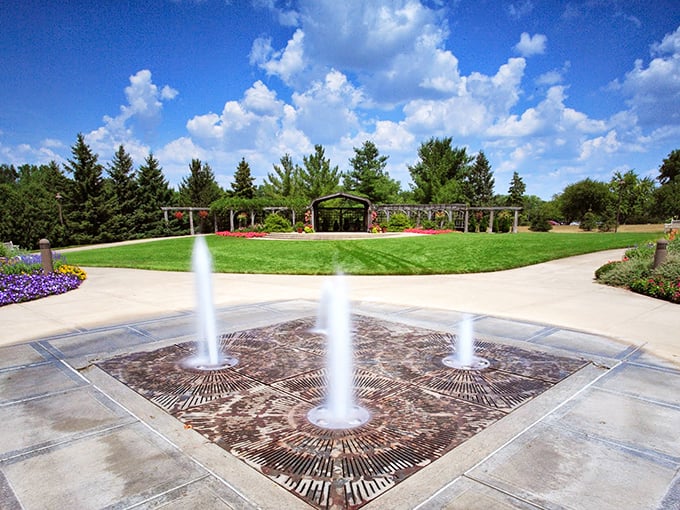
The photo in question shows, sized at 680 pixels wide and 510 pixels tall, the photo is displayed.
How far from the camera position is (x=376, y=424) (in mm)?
2994

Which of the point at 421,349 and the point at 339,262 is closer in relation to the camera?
the point at 421,349

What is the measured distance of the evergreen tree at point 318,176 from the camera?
49188mm

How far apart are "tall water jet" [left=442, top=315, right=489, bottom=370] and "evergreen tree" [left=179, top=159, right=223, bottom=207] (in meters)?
47.2

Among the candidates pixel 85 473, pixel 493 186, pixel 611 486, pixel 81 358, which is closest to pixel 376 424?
pixel 611 486

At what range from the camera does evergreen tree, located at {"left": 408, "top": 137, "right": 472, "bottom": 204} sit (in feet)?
167

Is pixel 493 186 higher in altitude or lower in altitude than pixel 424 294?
higher

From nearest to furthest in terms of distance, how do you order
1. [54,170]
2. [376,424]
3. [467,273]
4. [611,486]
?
1. [611,486]
2. [376,424]
3. [467,273]
4. [54,170]

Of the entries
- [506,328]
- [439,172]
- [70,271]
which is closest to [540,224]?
[439,172]

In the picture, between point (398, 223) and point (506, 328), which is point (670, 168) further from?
point (506, 328)

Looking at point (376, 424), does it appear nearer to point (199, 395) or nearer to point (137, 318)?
point (199, 395)

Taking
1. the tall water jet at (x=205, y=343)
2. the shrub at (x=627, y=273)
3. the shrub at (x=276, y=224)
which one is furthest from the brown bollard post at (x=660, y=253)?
the shrub at (x=276, y=224)

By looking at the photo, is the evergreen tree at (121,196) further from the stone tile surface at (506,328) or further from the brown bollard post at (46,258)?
the stone tile surface at (506,328)

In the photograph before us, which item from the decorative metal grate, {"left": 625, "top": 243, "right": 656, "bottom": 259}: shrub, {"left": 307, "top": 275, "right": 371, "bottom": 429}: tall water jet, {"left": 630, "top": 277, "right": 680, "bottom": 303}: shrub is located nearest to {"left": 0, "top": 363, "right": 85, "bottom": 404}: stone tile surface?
the decorative metal grate

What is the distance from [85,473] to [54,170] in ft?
177
